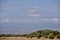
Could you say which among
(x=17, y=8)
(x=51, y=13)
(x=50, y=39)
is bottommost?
(x=50, y=39)

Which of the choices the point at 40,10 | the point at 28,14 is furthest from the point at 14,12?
the point at 40,10

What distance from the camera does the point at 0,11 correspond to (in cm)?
289

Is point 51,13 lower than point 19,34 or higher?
higher

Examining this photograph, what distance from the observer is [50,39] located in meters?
2.75

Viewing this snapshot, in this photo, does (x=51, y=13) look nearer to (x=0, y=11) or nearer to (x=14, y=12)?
(x=14, y=12)

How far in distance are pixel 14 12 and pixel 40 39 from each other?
0.71 meters

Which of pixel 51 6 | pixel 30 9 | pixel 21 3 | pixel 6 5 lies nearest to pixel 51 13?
pixel 51 6

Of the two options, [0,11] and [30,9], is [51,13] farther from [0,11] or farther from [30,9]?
[0,11]

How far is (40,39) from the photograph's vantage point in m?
2.79

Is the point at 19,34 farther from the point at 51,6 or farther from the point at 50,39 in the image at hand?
→ the point at 51,6

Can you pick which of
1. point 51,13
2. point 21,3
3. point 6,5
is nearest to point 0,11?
point 6,5

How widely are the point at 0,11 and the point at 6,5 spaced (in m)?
0.16

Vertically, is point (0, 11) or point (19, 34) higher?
point (0, 11)

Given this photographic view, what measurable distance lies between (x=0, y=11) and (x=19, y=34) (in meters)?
0.57
